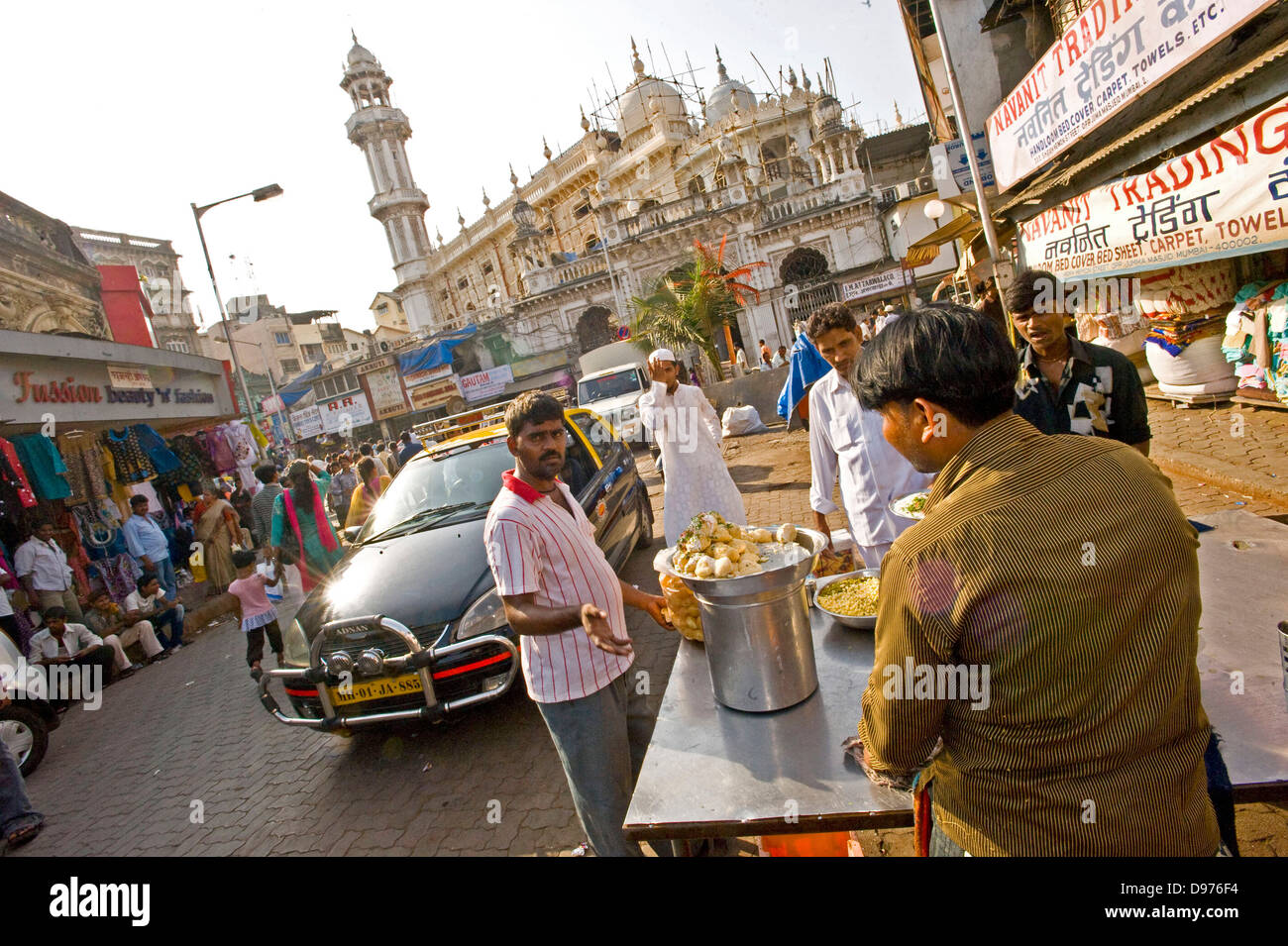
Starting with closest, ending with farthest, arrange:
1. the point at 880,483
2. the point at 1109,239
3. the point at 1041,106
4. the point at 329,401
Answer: the point at 880,483 < the point at 1109,239 < the point at 1041,106 < the point at 329,401

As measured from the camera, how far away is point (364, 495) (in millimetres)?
8148

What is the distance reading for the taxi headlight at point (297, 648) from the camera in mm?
4141

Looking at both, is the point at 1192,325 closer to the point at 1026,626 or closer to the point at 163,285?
the point at 1026,626

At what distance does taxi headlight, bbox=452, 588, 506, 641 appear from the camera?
12.8 ft

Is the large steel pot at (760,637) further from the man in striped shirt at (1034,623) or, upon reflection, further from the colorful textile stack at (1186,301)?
the colorful textile stack at (1186,301)

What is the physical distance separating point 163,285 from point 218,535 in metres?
28.6

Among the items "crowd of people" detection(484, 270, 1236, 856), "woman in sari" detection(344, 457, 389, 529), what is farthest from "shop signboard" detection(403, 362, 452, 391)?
"crowd of people" detection(484, 270, 1236, 856)

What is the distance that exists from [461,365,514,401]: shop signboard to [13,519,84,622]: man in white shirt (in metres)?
23.1

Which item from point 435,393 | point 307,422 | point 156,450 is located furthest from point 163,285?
point 156,450

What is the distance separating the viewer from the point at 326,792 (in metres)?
4.03

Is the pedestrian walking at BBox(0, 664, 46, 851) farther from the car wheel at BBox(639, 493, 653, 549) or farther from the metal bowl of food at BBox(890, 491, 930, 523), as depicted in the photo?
the metal bowl of food at BBox(890, 491, 930, 523)
